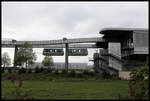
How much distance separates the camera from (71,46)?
59625 mm

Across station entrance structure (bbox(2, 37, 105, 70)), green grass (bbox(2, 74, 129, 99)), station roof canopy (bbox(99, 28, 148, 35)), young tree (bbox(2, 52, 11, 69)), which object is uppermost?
station roof canopy (bbox(99, 28, 148, 35))

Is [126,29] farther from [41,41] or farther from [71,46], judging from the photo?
[41,41]

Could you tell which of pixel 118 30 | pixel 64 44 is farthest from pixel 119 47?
pixel 64 44

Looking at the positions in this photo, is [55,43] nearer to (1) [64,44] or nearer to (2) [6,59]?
(1) [64,44]

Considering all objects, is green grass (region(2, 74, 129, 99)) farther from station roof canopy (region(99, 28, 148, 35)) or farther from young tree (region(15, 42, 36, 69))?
station roof canopy (region(99, 28, 148, 35))

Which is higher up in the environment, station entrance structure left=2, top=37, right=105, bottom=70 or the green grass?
station entrance structure left=2, top=37, right=105, bottom=70

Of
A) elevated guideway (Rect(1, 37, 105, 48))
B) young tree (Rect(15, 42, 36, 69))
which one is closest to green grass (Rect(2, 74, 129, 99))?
young tree (Rect(15, 42, 36, 69))

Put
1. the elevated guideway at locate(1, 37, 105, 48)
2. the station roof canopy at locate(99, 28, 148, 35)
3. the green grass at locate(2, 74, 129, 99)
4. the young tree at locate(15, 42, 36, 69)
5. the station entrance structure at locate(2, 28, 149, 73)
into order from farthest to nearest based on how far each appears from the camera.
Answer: the elevated guideway at locate(1, 37, 105, 48) < the young tree at locate(15, 42, 36, 69) < the station roof canopy at locate(99, 28, 148, 35) < the station entrance structure at locate(2, 28, 149, 73) < the green grass at locate(2, 74, 129, 99)

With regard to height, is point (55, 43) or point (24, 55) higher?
point (55, 43)

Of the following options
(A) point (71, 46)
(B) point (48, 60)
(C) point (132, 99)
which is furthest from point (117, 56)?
(C) point (132, 99)

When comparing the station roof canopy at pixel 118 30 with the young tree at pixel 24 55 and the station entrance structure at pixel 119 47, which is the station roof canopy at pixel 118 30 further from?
the young tree at pixel 24 55

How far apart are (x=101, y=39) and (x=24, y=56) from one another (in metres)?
17.7

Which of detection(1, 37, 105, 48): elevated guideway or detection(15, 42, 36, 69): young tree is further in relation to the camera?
detection(1, 37, 105, 48): elevated guideway

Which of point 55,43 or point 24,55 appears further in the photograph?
point 55,43
